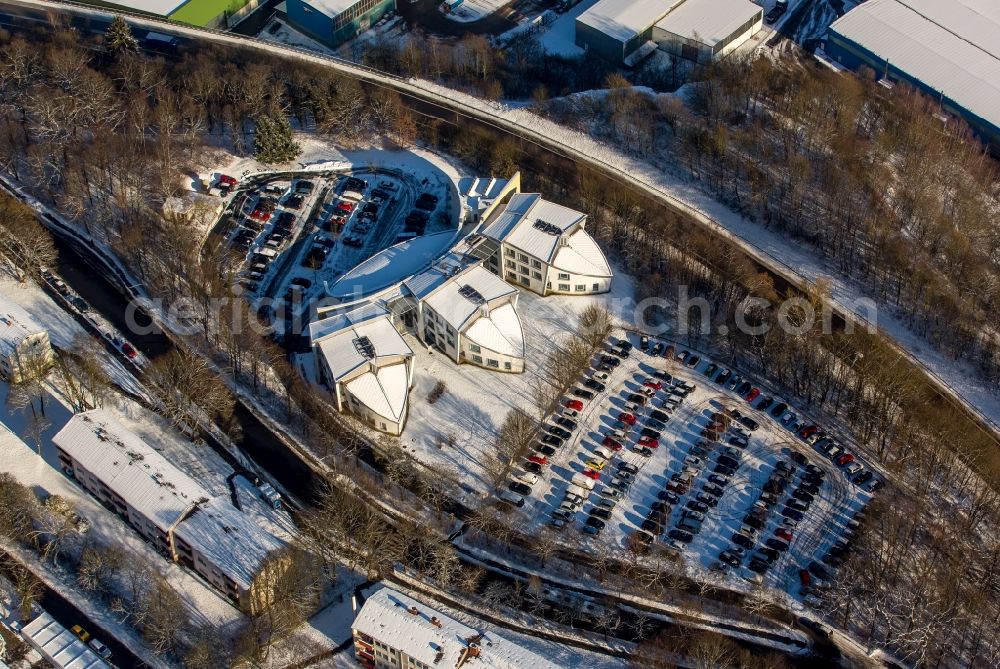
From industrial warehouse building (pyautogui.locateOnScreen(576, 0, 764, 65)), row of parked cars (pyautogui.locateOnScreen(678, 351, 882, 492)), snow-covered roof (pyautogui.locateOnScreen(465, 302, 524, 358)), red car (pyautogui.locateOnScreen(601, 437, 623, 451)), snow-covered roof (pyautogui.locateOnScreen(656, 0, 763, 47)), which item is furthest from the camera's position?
snow-covered roof (pyautogui.locateOnScreen(656, 0, 763, 47))

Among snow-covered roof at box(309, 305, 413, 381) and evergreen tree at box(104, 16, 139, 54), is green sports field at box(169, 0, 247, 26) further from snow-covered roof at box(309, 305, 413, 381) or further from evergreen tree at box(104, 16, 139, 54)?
snow-covered roof at box(309, 305, 413, 381)

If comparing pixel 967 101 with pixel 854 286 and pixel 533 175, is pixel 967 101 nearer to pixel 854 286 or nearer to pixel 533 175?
pixel 854 286

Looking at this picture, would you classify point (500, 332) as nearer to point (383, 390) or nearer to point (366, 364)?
point (383, 390)

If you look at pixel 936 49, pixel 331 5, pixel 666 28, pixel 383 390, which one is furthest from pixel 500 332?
pixel 936 49

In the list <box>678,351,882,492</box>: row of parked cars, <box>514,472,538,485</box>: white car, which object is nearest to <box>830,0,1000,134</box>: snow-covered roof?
<box>678,351,882,492</box>: row of parked cars

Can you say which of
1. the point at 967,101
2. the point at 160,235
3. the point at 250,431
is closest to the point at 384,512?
the point at 250,431
